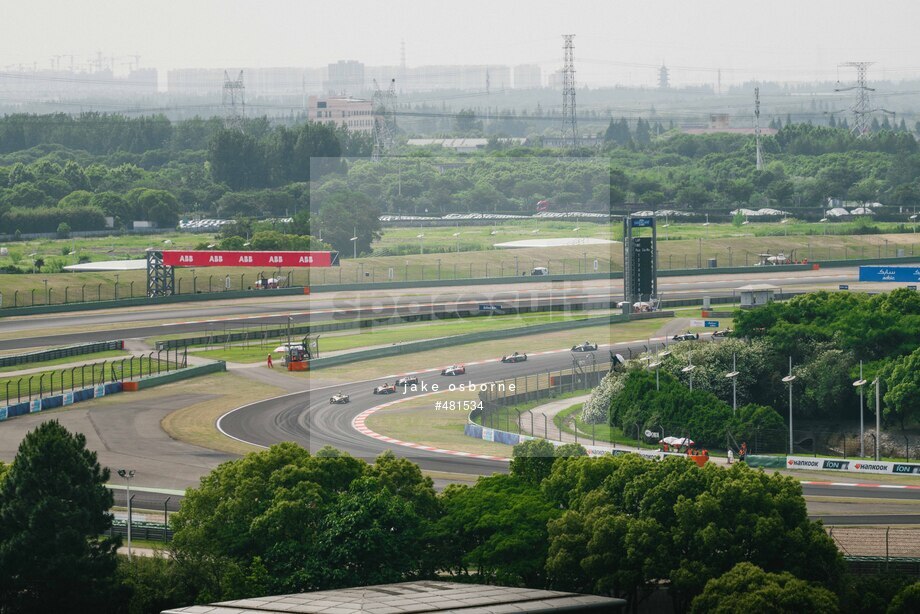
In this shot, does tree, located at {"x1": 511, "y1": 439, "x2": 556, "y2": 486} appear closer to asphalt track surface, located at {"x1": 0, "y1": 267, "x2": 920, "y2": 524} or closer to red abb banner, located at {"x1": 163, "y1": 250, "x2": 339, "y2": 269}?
asphalt track surface, located at {"x1": 0, "y1": 267, "x2": 920, "y2": 524}

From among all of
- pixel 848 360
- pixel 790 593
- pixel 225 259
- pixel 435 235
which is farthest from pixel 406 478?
pixel 435 235

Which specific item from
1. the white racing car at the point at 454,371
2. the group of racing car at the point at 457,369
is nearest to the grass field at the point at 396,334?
the group of racing car at the point at 457,369

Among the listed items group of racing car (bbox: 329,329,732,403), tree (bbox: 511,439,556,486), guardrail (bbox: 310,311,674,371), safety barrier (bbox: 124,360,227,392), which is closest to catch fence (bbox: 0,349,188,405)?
safety barrier (bbox: 124,360,227,392)

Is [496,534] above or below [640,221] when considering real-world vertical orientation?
below

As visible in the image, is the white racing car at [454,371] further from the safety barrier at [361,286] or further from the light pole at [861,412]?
the safety barrier at [361,286]

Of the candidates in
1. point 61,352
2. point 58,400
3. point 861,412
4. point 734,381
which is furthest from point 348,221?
point 861,412

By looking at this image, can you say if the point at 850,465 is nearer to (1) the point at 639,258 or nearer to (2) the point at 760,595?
(2) the point at 760,595
